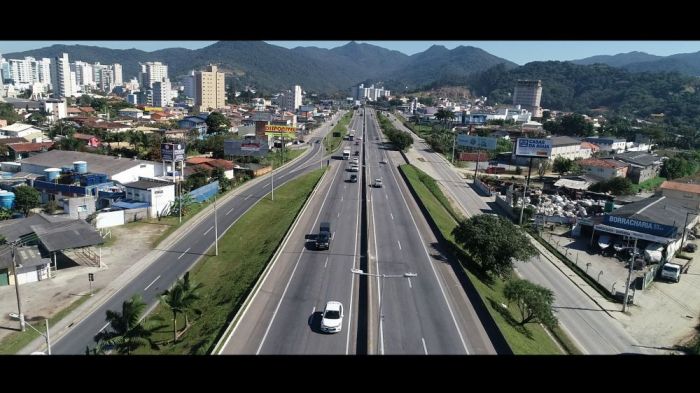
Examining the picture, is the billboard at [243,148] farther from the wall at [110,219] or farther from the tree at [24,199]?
the wall at [110,219]

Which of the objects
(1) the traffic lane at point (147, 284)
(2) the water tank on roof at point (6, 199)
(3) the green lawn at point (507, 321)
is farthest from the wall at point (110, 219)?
(3) the green lawn at point (507, 321)

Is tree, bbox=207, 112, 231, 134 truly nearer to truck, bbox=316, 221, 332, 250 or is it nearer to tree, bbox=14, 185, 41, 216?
tree, bbox=14, 185, 41, 216

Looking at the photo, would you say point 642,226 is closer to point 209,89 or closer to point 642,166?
point 642,166

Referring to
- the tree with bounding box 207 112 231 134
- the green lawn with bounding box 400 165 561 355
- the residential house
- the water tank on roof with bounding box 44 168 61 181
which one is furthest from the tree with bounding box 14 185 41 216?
the residential house

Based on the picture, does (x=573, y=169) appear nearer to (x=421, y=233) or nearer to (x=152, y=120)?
(x=421, y=233)

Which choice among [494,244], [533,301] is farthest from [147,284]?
[533,301]
